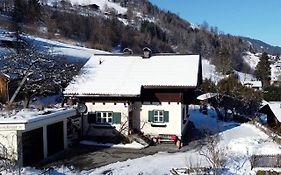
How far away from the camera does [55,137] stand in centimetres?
2342

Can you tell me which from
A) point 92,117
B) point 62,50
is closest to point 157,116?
point 92,117

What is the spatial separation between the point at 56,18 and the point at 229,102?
3364 inches

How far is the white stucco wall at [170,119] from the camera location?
26109mm

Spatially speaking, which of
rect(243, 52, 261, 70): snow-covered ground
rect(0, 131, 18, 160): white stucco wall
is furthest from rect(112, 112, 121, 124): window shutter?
rect(243, 52, 261, 70): snow-covered ground

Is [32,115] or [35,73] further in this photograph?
[35,73]

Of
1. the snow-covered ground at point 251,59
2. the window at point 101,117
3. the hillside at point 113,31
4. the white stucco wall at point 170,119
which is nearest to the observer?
the white stucco wall at point 170,119

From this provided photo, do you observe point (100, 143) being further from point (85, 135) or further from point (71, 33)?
point (71, 33)

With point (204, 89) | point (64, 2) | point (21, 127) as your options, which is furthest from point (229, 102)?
point (64, 2)

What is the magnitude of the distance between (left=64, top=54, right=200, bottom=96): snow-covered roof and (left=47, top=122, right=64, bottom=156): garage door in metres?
3.17

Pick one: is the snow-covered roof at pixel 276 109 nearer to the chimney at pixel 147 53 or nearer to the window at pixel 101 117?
the chimney at pixel 147 53

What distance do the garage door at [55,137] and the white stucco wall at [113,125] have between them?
9.82 feet

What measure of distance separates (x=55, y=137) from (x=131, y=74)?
6853 millimetres

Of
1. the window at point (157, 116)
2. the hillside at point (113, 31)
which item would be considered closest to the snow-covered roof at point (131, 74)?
the window at point (157, 116)

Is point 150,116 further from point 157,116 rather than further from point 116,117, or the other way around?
point 116,117
